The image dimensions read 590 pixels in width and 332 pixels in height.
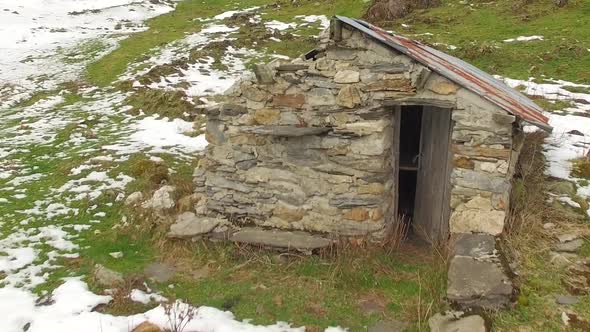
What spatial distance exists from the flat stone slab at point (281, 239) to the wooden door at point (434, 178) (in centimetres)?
151

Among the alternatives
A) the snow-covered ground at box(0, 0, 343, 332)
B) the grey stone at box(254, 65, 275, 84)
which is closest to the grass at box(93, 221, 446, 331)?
the snow-covered ground at box(0, 0, 343, 332)

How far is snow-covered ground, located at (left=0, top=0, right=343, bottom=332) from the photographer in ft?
17.8

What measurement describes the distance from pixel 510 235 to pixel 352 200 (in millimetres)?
1873

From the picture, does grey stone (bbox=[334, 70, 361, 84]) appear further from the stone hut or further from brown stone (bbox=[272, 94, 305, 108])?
brown stone (bbox=[272, 94, 305, 108])

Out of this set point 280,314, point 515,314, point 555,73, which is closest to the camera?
point 515,314

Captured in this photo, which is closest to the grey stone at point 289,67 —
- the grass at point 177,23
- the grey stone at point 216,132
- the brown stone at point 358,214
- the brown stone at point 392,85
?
the brown stone at point 392,85

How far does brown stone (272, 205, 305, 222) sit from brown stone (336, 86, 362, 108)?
149 cm

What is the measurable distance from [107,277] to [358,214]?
3.04 m

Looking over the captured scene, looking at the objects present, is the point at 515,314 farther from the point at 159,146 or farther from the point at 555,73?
the point at 555,73

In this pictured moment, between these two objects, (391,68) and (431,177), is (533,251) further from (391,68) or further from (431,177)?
(391,68)

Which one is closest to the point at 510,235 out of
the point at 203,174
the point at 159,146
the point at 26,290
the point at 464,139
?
the point at 464,139

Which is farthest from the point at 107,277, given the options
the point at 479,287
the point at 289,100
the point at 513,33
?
the point at 513,33

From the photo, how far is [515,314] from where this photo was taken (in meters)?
4.91

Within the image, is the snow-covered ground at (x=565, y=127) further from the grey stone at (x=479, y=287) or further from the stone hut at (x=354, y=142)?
the grey stone at (x=479, y=287)
